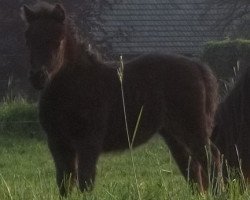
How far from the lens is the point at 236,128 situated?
19.3 feet

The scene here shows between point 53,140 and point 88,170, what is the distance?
1.42 feet

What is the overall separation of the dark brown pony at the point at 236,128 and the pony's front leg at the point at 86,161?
1.72 m

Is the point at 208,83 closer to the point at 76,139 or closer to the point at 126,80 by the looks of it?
the point at 126,80

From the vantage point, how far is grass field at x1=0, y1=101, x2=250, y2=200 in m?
5.83

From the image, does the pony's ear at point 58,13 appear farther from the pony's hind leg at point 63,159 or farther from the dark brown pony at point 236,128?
the dark brown pony at point 236,128

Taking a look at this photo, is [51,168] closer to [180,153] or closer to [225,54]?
[180,153]

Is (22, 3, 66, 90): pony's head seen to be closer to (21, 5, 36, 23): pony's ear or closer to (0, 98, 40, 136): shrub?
(21, 5, 36, 23): pony's ear

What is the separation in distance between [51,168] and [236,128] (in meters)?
5.90

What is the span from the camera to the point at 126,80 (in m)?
8.39

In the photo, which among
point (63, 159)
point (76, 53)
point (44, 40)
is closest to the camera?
point (44, 40)

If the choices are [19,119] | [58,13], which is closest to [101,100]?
[58,13]

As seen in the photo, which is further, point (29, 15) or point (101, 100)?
point (101, 100)

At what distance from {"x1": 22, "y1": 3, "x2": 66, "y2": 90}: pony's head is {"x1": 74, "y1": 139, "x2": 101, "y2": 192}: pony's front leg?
725 mm

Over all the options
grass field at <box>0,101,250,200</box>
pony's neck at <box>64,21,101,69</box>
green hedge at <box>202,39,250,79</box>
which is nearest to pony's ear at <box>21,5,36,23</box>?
pony's neck at <box>64,21,101,69</box>
